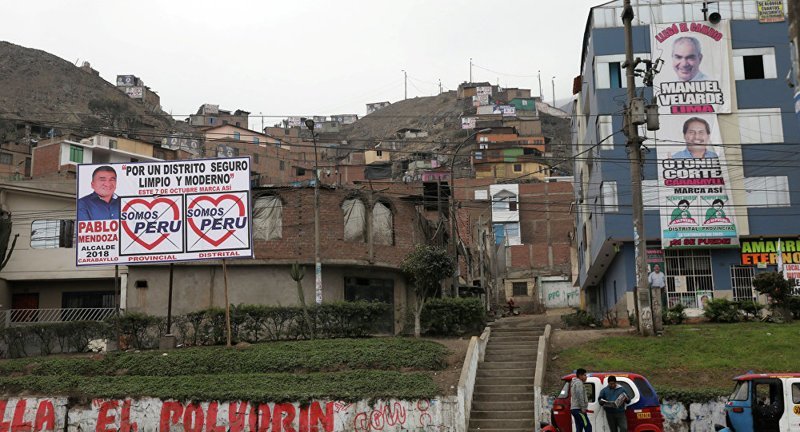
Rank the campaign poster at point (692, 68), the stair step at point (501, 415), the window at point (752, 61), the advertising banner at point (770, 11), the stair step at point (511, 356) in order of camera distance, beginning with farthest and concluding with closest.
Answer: the advertising banner at point (770, 11)
the window at point (752, 61)
the campaign poster at point (692, 68)
the stair step at point (511, 356)
the stair step at point (501, 415)

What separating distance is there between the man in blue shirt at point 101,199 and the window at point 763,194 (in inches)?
961

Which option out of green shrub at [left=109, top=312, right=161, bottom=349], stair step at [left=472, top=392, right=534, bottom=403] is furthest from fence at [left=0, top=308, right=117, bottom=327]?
stair step at [left=472, top=392, right=534, bottom=403]

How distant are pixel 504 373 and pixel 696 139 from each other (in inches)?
652

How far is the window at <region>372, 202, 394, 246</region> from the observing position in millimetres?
32188

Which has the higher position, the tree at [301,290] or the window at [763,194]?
the window at [763,194]

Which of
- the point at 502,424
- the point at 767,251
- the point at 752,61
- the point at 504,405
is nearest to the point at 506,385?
the point at 504,405

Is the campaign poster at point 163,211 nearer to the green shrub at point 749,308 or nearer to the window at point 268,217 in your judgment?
the window at point 268,217

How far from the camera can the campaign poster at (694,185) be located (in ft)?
109

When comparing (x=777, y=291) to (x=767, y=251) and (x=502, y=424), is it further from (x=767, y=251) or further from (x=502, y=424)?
(x=502, y=424)

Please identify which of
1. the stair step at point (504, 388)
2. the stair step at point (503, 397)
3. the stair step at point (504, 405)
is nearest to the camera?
the stair step at point (504, 405)

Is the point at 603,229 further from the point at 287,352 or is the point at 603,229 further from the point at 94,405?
the point at 94,405

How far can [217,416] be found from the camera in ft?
66.9

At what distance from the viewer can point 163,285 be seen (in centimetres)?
3072

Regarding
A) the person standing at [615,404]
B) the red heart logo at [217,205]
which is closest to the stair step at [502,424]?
the person standing at [615,404]
